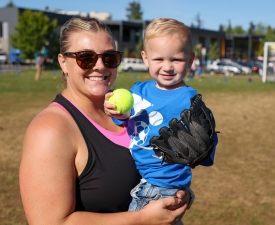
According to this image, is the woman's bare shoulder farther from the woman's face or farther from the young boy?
the young boy

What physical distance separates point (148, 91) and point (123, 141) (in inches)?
19.7

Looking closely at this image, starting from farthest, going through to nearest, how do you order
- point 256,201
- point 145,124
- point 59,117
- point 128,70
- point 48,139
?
point 128,70 < point 256,201 < point 145,124 < point 59,117 < point 48,139

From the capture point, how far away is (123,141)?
293cm

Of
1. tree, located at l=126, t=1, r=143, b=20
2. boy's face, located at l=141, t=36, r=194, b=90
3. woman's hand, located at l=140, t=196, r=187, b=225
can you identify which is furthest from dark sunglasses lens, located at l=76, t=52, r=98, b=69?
tree, located at l=126, t=1, r=143, b=20

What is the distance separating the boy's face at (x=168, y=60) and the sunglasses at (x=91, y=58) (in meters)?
0.38

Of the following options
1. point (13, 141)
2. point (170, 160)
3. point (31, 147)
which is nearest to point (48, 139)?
point (31, 147)

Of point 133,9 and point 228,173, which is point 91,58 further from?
point 133,9

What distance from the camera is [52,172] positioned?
2383 millimetres

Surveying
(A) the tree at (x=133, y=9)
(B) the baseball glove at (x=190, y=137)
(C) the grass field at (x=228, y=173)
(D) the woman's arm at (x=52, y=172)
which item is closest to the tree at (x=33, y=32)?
(C) the grass field at (x=228, y=173)

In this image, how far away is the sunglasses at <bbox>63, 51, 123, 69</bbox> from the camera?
9.09 ft

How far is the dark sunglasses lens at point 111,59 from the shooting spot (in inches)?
112

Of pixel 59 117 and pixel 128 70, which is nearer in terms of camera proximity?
pixel 59 117

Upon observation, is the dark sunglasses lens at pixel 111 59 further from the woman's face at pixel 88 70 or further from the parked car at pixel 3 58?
the parked car at pixel 3 58

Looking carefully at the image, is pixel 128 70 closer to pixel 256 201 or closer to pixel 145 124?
pixel 256 201
